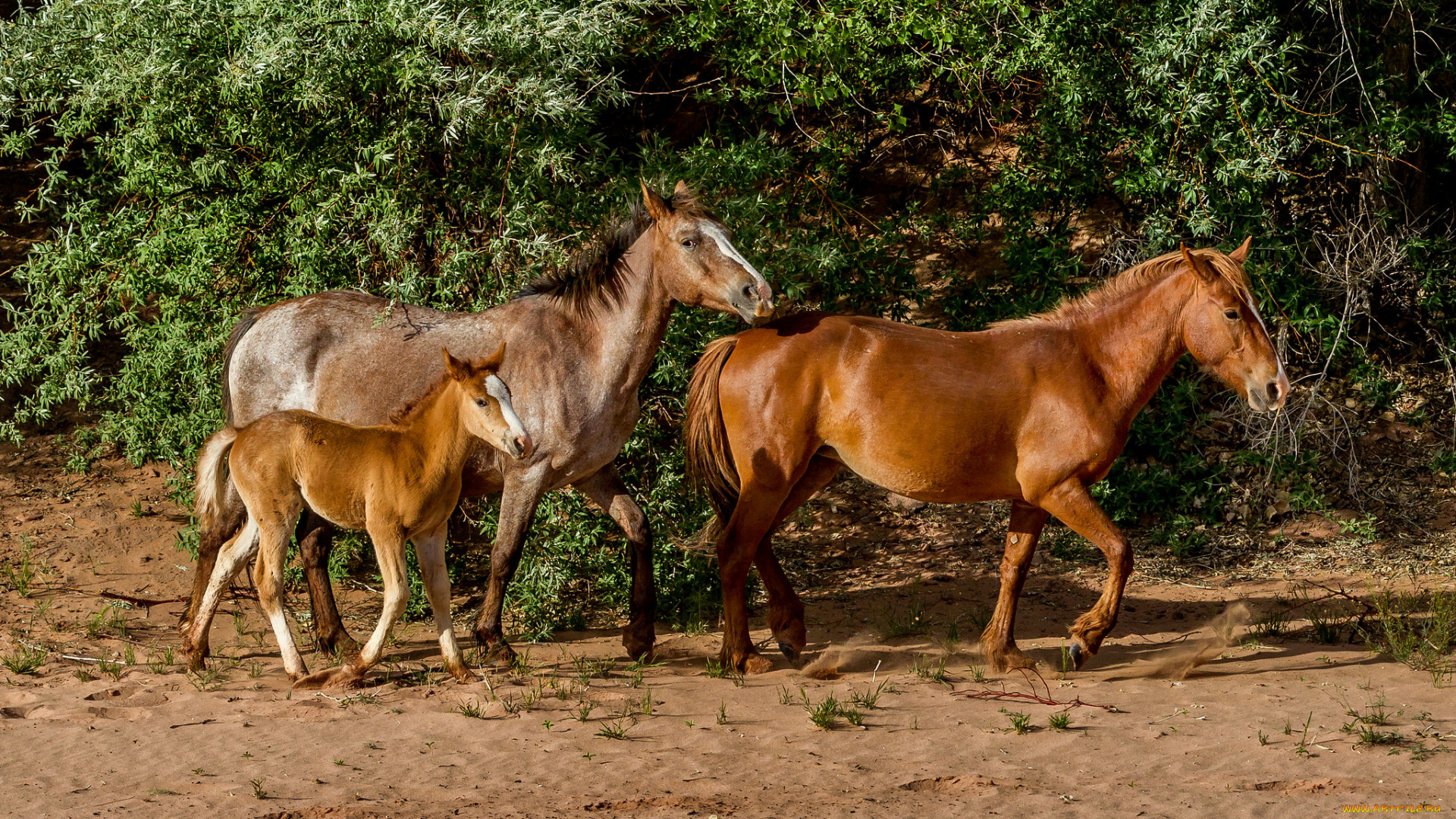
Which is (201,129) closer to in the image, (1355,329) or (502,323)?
(502,323)

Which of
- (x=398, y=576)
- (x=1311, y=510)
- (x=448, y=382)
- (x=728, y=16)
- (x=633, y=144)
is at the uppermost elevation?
(x=728, y=16)

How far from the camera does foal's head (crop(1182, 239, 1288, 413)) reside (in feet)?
21.2

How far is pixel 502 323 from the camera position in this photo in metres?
6.95

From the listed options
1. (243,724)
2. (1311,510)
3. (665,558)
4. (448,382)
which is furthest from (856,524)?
(243,724)

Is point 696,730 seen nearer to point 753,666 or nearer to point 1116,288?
point 753,666

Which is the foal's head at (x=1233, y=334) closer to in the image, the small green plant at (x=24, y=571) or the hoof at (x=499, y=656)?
the hoof at (x=499, y=656)

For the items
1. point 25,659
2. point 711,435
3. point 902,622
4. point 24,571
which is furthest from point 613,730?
point 24,571

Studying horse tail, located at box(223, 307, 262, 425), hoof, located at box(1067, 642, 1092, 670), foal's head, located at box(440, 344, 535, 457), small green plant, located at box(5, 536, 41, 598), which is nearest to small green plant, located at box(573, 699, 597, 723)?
foal's head, located at box(440, 344, 535, 457)

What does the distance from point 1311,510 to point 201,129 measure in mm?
8347

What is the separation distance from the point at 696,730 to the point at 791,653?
129 cm

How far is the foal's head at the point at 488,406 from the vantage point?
5.51m

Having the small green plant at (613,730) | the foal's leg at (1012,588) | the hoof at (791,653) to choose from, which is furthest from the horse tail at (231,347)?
the foal's leg at (1012,588)

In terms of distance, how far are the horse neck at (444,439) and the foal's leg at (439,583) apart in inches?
13.9

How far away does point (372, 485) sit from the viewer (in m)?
5.88
